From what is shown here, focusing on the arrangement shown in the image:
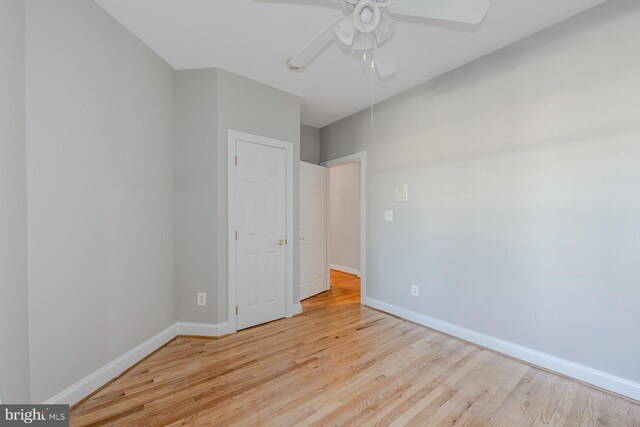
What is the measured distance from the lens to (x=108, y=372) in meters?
1.88

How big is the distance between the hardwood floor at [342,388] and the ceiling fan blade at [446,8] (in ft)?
7.28

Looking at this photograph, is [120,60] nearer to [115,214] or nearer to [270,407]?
[115,214]

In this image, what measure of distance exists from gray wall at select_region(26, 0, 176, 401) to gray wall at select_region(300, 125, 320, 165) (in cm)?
201

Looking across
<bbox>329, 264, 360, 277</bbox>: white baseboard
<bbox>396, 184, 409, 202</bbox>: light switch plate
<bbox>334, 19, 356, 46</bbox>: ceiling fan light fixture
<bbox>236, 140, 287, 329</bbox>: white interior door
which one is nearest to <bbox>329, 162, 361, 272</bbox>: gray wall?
<bbox>329, 264, 360, 277</bbox>: white baseboard

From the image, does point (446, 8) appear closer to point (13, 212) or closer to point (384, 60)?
point (384, 60)

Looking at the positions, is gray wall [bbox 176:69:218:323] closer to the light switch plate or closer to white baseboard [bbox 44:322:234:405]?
white baseboard [bbox 44:322:234:405]

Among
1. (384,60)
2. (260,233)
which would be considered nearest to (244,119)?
(260,233)

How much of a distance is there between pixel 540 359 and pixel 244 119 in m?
3.44

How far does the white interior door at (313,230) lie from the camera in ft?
12.4

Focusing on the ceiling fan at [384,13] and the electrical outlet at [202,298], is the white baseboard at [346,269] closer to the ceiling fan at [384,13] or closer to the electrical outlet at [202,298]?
the electrical outlet at [202,298]

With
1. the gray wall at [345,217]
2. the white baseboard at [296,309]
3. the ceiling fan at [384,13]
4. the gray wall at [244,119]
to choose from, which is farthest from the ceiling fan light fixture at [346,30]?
the gray wall at [345,217]

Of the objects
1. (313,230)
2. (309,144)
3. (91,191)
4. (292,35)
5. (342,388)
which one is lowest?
(342,388)

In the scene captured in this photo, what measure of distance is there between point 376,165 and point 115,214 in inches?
110

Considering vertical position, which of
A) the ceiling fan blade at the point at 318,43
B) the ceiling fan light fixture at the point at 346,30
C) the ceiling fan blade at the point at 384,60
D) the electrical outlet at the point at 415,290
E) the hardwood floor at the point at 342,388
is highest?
the ceiling fan blade at the point at 384,60
